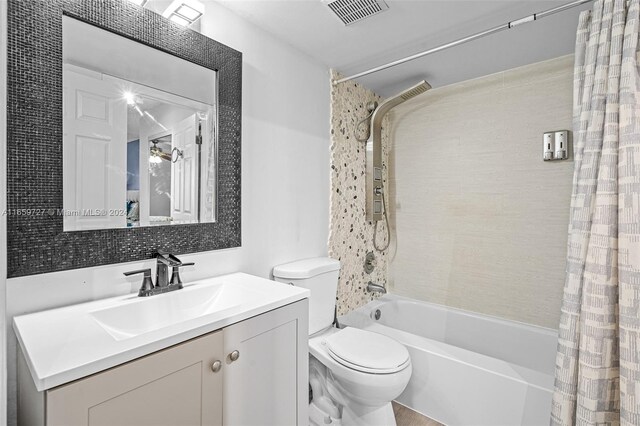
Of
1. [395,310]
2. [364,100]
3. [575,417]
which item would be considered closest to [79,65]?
[364,100]

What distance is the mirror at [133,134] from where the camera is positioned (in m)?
1.16

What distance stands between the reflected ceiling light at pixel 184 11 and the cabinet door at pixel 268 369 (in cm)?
126

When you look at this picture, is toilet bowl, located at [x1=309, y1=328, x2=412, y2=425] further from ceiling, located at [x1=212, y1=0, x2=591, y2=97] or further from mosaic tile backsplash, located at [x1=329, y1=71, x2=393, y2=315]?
ceiling, located at [x1=212, y1=0, x2=591, y2=97]

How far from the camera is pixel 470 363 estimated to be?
1800 mm

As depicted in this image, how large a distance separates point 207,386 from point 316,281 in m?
0.99

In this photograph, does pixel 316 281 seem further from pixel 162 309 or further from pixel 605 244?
pixel 605 244

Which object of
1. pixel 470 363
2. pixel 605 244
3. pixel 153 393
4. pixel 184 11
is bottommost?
pixel 470 363

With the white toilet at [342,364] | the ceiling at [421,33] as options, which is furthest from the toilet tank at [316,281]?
the ceiling at [421,33]

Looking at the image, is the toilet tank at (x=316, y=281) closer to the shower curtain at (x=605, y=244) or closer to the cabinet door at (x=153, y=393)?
the cabinet door at (x=153, y=393)

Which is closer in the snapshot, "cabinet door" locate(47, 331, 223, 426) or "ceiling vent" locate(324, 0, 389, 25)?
"cabinet door" locate(47, 331, 223, 426)

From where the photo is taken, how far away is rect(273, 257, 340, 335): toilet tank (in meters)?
1.81

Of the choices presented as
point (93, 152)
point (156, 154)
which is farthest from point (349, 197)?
point (93, 152)

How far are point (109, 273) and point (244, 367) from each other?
2.08 ft

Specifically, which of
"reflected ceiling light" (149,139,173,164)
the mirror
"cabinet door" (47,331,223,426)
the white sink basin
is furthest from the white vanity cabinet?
"reflected ceiling light" (149,139,173,164)
